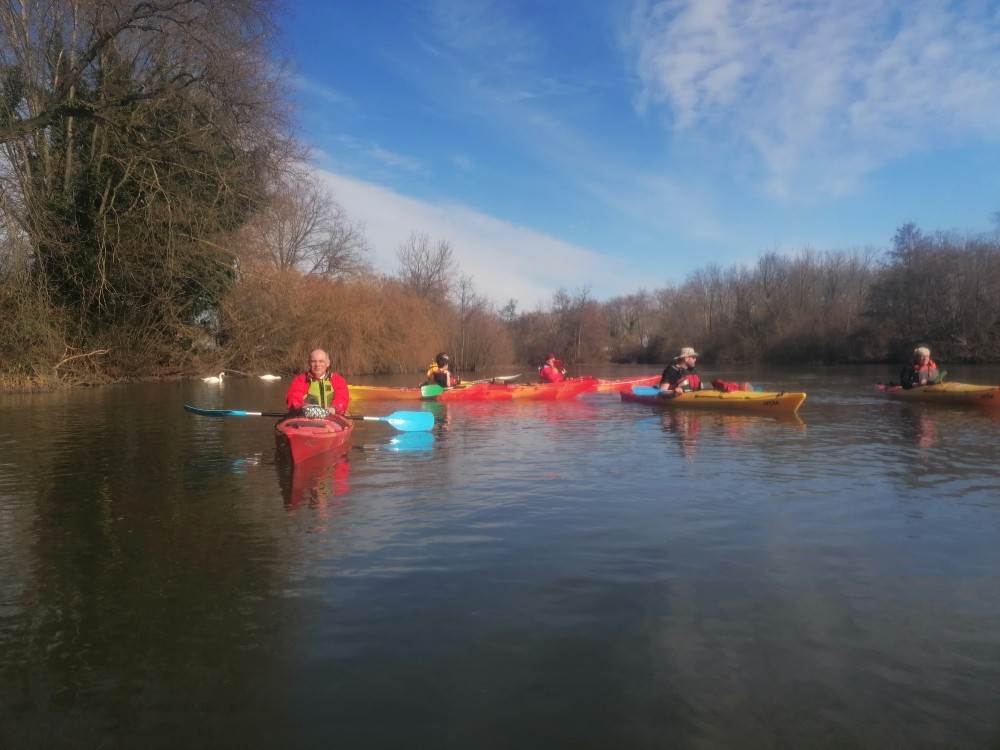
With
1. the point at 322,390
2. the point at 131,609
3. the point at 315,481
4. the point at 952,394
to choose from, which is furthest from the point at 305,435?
the point at 952,394

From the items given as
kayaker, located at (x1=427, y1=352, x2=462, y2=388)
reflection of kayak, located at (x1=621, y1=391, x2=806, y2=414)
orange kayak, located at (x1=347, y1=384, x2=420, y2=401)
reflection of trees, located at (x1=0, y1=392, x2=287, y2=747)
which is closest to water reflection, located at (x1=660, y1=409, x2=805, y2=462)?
reflection of kayak, located at (x1=621, y1=391, x2=806, y2=414)

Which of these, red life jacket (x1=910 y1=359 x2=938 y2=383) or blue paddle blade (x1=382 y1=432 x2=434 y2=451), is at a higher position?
red life jacket (x1=910 y1=359 x2=938 y2=383)

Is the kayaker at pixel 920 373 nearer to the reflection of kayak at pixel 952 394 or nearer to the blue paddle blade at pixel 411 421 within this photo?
the reflection of kayak at pixel 952 394

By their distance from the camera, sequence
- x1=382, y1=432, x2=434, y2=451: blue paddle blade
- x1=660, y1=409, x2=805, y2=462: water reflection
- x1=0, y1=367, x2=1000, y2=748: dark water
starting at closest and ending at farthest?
x1=0, y1=367, x2=1000, y2=748: dark water, x1=382, y1=432, x2=434, y2=451: blue paddle blade, x1=660, y1=409, x2=805, y2=462: water reflection

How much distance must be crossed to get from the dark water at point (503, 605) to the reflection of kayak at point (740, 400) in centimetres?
512

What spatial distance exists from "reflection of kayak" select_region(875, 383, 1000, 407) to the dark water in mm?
6720

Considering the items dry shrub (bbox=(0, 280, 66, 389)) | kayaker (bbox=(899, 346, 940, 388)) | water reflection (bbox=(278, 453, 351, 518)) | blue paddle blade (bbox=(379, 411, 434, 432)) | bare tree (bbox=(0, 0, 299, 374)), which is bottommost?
water reflection (bbox=(278, 453, 351, 518))

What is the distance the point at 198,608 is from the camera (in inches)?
155

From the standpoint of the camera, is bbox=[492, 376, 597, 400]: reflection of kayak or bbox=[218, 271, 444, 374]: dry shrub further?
bbox=[218, 271, 444, 374]: dry shrub

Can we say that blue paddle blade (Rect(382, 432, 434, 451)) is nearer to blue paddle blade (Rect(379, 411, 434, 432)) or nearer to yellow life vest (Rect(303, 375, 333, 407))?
blue paddle blade (Rect(379, 411, 434, 432))

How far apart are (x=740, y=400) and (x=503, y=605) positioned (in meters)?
10.9

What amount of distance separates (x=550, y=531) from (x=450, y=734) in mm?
2703

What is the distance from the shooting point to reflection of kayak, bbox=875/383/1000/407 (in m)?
13.8

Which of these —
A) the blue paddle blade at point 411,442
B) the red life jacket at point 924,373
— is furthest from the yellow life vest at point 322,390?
the red life jacket at point 924,373
